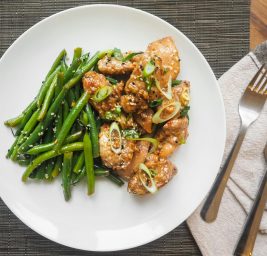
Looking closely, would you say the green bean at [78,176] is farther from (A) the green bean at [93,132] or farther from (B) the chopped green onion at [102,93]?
(B) the chopped green onion at [102,93]

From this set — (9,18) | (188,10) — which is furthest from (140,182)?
(9,18)

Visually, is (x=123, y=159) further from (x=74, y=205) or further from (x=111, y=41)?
(x=111, y=41)

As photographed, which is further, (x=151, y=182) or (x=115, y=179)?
(x=115, y=179)

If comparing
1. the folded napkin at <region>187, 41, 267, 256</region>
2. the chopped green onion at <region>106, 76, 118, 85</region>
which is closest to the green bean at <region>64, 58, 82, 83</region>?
the chopped green onion at <region>106, 76, 118, 85</region>

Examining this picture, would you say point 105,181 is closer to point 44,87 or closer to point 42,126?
point 42,126

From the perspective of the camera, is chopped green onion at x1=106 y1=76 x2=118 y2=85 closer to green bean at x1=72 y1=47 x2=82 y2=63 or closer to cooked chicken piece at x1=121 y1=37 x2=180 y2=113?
cooked chicken piece at x1=121 y1=37 x2=180 y2=113

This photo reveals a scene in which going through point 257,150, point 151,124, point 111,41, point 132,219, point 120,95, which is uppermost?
point 111,41

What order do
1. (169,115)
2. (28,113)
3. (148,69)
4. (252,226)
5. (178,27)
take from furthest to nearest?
1. (178,27)
2. (252,226)
3. (28,113)
4. (169,115)
5. (148,69)

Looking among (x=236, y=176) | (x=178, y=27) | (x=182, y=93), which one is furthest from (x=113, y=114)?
(x=236, y=176)
